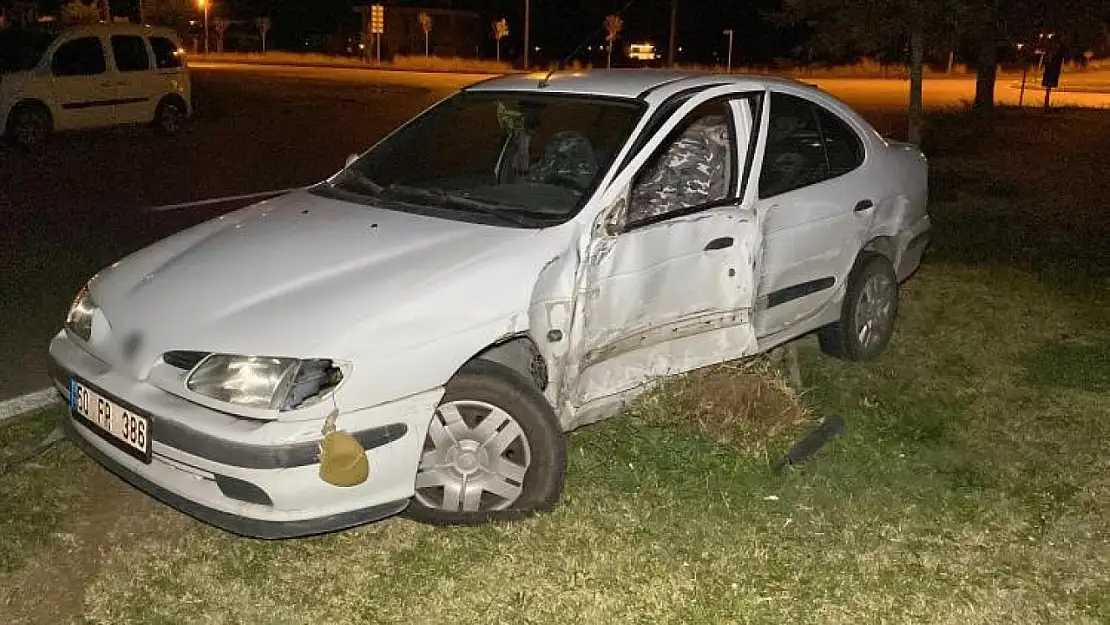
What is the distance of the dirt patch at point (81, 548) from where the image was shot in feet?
11.5

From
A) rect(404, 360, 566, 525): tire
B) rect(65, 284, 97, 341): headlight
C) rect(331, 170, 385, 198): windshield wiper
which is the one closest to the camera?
rect(404, 360, 566, 525): tire

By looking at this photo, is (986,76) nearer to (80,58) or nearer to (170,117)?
(170,117)

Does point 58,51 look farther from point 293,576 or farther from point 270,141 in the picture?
point 293,576

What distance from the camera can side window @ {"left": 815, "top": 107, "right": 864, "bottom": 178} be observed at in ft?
18.2

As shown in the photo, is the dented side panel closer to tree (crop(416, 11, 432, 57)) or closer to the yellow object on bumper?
the yellow object on bumper

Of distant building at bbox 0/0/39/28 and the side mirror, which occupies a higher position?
distant building at bbox 0/0/39/28

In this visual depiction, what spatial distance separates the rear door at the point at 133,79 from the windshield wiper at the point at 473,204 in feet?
40.3

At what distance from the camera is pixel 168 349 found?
3.62 metres

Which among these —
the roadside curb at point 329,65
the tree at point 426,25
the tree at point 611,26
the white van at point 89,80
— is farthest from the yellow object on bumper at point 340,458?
the tree at point 426,25

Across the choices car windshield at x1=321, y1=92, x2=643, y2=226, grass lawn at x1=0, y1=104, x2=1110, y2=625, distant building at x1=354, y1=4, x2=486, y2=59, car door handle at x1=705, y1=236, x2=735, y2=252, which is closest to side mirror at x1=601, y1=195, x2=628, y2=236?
car windshield at x1=321, y1=92, x2=643, y2=226

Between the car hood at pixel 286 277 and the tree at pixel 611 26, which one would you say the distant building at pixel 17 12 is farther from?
Answer: the car hood at pixel 286 277

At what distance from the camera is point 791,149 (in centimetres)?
527

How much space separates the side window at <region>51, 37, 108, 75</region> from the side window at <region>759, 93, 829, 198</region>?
40.9 ft

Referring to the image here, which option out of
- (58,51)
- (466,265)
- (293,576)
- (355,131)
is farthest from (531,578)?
(355,131)
